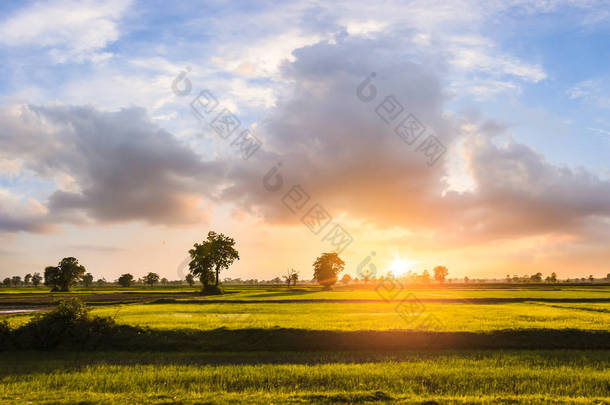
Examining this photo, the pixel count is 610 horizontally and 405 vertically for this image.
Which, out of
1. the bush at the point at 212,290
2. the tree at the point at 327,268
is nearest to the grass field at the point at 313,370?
the bush at the point at 212,290

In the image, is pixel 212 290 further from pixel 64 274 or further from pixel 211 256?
pixel 64 274

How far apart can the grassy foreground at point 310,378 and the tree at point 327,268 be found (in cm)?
12639

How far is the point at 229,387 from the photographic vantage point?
14.9 metres

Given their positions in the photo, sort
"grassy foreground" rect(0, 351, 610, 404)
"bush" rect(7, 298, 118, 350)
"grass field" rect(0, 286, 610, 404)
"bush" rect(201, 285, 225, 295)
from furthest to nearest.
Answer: "bush" rect(201, 285, 225, 295) → "bush" rect(7, 298, 118, 350) → "grass field" rect(0, 286, 610, 404) → "grassy foreground" rect(0, 351, 610, 404)

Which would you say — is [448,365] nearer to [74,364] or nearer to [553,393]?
[553,393]

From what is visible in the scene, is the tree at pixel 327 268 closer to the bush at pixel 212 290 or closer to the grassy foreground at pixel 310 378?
the bush at pixel 212 290

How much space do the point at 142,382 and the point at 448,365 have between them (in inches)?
499

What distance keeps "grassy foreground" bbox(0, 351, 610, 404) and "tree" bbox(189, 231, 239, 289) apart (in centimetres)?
8225

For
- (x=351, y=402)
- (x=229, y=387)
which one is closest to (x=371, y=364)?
(x=351, y=402)

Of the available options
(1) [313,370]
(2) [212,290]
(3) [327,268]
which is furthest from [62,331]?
(3) [327,268]

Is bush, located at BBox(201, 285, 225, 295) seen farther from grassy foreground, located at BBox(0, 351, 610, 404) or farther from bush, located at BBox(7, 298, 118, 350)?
grassy foreground, located at BBox(0, 351, 610, 404)

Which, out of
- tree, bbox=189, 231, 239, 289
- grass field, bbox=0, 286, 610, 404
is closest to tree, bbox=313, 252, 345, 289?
tree, bbox=189, 231, 239, 289

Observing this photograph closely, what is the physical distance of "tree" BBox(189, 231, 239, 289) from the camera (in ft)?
337

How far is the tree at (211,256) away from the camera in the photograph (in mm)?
102850
